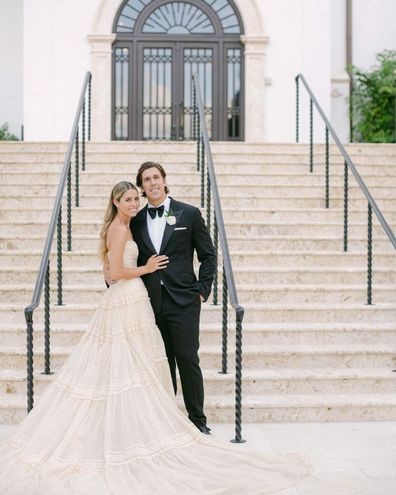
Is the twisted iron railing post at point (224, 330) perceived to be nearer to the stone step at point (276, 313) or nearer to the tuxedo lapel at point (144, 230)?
the stone step at point (276, 313)

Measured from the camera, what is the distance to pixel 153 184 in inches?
180

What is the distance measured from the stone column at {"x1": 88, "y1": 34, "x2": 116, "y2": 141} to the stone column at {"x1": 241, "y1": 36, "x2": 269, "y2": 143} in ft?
7.74

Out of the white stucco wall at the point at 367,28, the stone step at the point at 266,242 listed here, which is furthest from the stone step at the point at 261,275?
the white stucco wall at the point at 367,28

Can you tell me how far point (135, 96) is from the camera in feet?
41.2

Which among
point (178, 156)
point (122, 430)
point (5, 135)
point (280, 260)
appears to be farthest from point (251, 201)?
point (5, 135)

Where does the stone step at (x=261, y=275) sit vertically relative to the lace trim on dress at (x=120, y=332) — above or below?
above

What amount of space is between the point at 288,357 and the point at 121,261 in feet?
6.08

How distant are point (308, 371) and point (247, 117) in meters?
7.52

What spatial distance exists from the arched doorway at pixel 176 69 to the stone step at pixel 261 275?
6.13m

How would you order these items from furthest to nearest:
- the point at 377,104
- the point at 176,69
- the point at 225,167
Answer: the point at 377,104 → the point at 176,69 → the point at 225,167

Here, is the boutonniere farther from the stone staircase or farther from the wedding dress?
the stone staircase

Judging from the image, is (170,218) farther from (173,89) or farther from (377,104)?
(377,104)

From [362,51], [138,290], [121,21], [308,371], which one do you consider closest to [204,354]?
[308,371]

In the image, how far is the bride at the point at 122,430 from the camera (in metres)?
3.72
